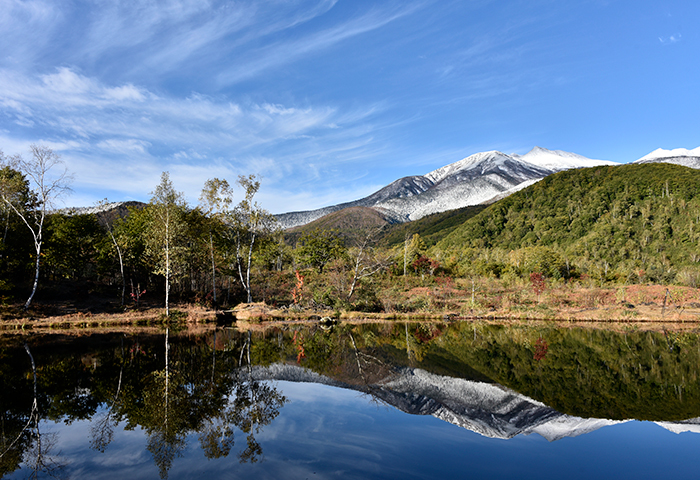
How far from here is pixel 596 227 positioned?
89562mm

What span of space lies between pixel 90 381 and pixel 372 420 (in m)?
7.38

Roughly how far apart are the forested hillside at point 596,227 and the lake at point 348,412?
3785 cm

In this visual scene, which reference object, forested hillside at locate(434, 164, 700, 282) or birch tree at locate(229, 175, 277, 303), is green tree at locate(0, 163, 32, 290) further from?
forested hillside at locate(434, 164, 700, 282)

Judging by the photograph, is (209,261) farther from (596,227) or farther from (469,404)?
(596,227)

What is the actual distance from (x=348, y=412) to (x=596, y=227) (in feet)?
330

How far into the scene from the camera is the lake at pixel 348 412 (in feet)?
17.8

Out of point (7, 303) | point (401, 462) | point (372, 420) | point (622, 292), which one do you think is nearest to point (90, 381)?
point (372, 420)

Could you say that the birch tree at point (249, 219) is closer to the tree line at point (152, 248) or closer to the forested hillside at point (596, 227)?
the tree line at point (152, 248)

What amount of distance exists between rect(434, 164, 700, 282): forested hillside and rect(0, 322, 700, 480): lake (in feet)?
124

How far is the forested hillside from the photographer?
57.3 metres

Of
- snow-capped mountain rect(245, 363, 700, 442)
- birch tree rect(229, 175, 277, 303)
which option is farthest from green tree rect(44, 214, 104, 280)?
snow-capped mountain rect(245, 363, 700, 442)

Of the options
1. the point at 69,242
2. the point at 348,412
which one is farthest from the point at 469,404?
the point at 69,242

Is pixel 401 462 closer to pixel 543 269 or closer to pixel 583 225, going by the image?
pixel 543 269

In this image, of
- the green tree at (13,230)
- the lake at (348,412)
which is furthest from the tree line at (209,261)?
the lake at (348,412)
